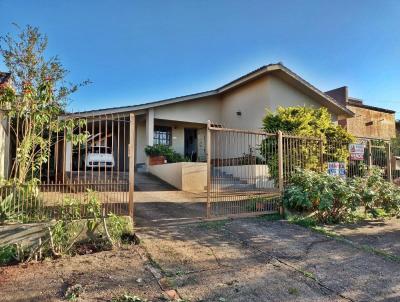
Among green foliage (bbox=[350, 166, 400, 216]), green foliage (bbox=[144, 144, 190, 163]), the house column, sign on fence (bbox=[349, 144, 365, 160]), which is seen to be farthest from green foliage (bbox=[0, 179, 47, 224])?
the house column

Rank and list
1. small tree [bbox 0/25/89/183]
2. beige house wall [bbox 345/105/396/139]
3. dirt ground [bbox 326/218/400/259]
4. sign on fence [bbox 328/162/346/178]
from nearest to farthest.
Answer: small tree [bbox 0/25/89/183] → dirt ground [bbox 326/218/400/259] → sign on fence [bbox 328/162/346/178] → beige house wall [bbox 345/105/396/139]

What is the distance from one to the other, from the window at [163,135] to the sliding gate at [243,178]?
8.22 meters

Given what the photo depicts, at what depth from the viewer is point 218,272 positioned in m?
4.55

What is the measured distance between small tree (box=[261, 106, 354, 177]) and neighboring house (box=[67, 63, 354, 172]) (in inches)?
150

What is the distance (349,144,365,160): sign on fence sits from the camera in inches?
404

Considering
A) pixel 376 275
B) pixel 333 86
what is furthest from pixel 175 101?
pixel 333 86

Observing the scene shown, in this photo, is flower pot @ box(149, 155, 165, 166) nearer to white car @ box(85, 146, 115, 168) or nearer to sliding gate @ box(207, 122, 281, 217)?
sliding gate @ box(207, 122, 281, 217)

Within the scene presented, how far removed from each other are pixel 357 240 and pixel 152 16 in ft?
27.5

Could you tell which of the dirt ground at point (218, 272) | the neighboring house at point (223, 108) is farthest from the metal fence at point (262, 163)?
the neighboring house at point (223, 108)

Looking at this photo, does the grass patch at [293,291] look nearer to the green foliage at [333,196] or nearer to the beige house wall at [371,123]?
the green foliage at [333,196]

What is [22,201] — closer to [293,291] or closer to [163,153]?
[293,291]

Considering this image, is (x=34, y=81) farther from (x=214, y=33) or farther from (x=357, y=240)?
(x=357, y=240)

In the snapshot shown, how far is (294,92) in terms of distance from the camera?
651 inches

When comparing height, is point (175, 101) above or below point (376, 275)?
above
